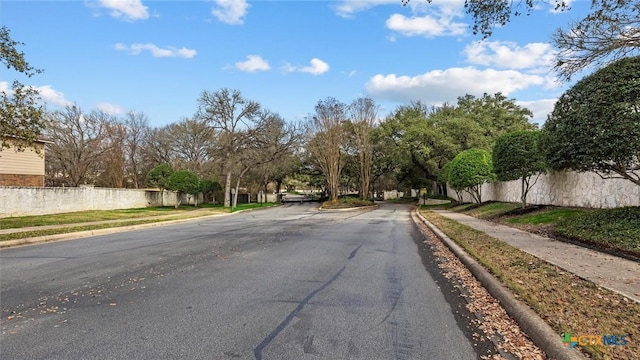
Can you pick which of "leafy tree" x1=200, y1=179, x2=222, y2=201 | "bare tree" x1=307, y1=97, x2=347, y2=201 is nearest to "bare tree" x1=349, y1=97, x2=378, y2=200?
"bare tree" x1=307, y1=97, x2=347, y2=201

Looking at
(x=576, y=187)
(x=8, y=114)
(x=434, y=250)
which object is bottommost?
(x=434, y=250)

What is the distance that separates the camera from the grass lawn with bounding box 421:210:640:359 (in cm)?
402

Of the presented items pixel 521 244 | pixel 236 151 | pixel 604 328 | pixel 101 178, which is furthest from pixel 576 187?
pixel 101 178

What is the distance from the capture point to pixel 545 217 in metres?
15.8

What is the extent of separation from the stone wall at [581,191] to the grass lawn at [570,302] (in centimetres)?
786

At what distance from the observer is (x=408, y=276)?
737 centimetres

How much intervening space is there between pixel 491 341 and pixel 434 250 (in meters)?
6.93

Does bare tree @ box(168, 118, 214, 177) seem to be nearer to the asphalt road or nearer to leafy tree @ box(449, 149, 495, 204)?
leafy tree @ box(449, 149, 495, 204)

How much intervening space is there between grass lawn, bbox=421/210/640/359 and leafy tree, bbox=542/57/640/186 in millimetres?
4440

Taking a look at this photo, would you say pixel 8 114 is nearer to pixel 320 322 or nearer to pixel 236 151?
pixel 320 322

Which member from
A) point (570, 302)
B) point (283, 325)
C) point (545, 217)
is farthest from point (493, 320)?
point (545, 217)

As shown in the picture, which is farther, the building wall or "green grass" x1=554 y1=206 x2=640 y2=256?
the building wall

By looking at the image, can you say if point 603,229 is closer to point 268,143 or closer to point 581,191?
point 581,191

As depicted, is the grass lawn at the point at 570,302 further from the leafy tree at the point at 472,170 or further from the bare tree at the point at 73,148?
the bare tree at the point at 73,148
